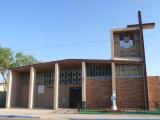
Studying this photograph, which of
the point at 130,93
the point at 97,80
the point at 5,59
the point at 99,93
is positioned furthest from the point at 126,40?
the point at 5,59

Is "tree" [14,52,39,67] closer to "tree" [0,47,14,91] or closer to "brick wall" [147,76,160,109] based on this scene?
"tree" [0,47,14,91]

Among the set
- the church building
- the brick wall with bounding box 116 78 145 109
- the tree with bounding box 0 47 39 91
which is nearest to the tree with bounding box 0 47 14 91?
the tree with bounding box 0 47 39 91

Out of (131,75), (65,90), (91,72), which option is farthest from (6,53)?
(131,75)

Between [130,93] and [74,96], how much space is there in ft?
23.8

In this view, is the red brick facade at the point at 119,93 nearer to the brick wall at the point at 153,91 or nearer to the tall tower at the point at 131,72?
the tall tower at the point at 131,72

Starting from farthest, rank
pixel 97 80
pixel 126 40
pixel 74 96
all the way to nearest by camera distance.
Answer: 1. pixel 74 96
2. pixel 126 40
3. pixel 97 80

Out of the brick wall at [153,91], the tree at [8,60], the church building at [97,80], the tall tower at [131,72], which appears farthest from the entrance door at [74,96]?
the tree at [8,60]

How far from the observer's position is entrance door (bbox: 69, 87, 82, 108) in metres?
30.7

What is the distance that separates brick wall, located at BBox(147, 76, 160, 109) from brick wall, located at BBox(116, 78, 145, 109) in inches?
43.0

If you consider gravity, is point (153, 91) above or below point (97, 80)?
below

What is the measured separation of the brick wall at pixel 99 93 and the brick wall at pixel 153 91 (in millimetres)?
4301

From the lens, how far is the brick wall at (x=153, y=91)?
2686cm

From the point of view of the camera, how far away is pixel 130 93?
27.1m

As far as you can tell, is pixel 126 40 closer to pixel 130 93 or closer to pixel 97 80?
pixel 97 80
